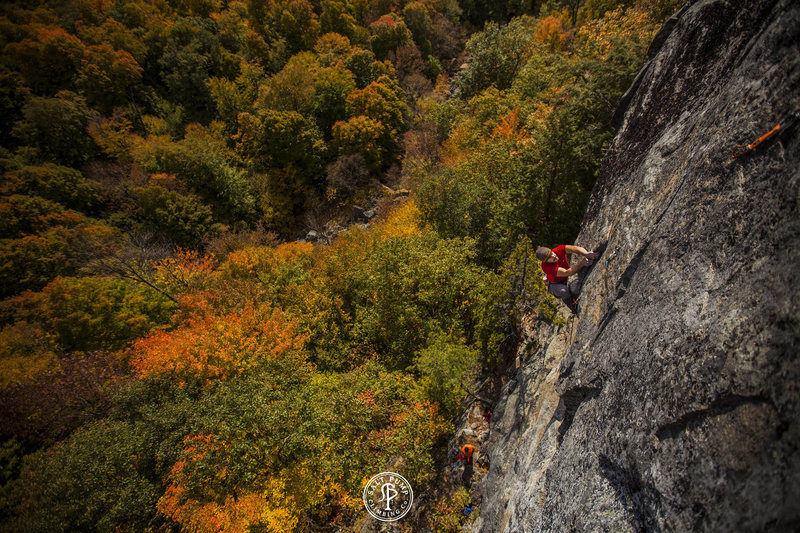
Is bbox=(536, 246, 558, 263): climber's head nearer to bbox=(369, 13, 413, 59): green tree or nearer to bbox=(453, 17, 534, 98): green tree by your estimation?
bbox=(453, 17, 534, 98): green tree

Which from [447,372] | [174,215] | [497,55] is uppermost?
[497,55]

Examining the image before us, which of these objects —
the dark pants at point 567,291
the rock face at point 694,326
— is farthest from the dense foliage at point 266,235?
the rock face at point 694,326

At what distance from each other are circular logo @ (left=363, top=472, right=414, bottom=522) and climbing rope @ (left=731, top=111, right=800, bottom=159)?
42.3 ft

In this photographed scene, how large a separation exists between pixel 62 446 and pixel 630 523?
21.5 metres

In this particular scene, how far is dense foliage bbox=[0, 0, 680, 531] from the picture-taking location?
1257cm

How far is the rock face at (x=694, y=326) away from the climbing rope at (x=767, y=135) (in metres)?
0.06

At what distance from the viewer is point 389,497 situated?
11.7m

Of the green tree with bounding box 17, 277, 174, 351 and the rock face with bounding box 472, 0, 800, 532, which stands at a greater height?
the rock face with bounding box 472, 0, 800, 532

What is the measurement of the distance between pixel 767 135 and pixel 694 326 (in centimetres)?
250

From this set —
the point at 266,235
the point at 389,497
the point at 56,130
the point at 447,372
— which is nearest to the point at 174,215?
the point at 266,235

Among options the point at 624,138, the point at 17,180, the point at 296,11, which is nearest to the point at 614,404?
the point at 624,138

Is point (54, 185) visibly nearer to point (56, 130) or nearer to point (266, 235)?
point (56, 130)

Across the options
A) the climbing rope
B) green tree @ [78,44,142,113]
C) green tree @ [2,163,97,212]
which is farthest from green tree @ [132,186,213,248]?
the climbing rope

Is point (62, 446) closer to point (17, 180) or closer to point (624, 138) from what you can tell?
point (624, 138)
